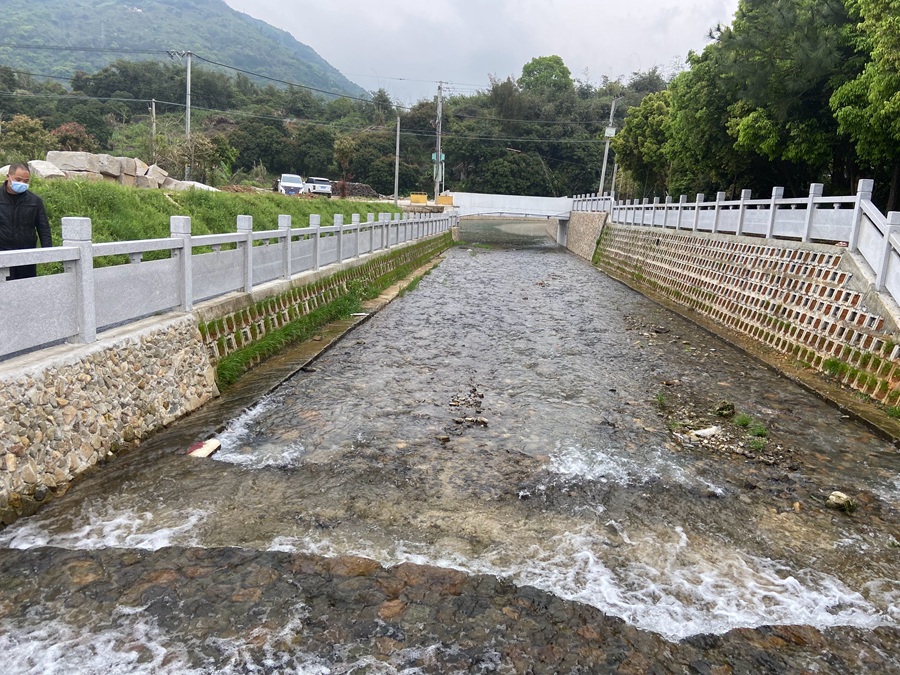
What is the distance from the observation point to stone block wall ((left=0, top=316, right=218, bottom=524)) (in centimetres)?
463

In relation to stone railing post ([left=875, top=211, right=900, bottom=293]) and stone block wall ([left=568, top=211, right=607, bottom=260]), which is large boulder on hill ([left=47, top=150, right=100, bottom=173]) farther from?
stone block wall ([left=568, top=211, right=607, bottom=260])

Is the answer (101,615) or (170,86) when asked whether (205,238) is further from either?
(170,86)

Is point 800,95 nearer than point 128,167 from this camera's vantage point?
Yes

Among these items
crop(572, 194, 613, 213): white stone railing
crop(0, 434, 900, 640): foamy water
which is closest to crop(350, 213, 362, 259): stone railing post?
crop(0, 434, 900, 640): foamy water

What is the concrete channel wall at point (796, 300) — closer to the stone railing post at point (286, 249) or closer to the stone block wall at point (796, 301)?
the stone block wall at point (796, 301)

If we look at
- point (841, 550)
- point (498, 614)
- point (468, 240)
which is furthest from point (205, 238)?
point (468, 240)

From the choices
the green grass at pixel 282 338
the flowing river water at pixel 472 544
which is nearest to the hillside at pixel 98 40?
the green grass at pixel 282 338

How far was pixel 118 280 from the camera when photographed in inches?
243

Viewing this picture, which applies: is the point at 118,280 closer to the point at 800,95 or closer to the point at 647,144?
the point at 800,95

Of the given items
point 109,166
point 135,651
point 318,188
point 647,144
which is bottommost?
point 135,651

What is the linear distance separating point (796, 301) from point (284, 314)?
8.83 meters

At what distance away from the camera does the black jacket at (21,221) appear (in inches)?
247

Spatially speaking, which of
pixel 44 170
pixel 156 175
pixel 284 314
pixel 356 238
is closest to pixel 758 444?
pixel 284 314

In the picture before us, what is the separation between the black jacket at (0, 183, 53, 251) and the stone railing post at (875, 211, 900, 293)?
33.9 ft
